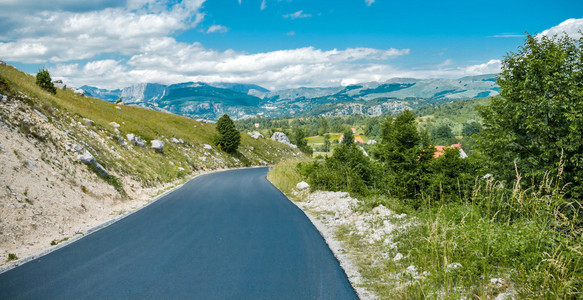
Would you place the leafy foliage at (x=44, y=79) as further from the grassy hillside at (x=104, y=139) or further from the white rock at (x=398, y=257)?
the white rock at (x=398, y=257)

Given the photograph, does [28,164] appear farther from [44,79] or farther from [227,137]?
[227,137]

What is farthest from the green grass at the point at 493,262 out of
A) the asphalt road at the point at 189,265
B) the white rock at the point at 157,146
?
the white rock at the point at 157,146

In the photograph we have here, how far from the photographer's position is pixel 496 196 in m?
7.54

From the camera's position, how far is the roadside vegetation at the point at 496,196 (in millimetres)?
4797

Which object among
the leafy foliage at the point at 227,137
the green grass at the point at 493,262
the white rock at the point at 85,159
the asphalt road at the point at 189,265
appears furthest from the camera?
the leafy foliage at the point at 227,137

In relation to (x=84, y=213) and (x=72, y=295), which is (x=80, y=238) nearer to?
(x=84, y=213)

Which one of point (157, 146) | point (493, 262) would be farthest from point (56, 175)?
point (157, 146)

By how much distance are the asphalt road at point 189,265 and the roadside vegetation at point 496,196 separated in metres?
1.19

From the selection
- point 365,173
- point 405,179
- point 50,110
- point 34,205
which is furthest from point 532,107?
point 50,110

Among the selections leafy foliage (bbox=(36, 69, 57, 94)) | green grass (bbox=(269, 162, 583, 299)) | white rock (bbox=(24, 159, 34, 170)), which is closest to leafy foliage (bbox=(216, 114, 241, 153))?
leafy foliage (bbox=(36, 69, 57, 94))

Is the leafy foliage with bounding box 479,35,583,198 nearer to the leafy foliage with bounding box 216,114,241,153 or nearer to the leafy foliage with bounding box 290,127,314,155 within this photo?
the leafy foliage with bounding box 216,114,241,153

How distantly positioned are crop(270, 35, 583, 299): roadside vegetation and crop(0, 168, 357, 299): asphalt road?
3.91ft

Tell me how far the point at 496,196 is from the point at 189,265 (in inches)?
294

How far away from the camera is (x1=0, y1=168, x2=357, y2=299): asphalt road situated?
5.31 metres
